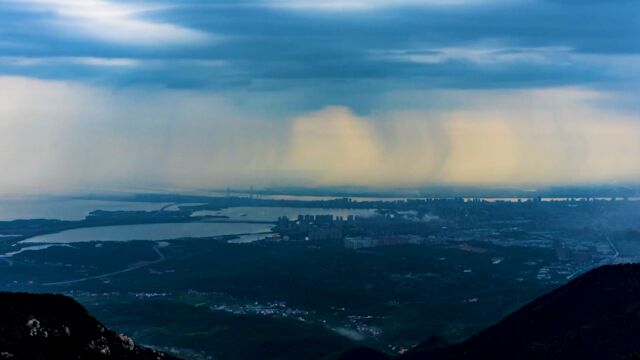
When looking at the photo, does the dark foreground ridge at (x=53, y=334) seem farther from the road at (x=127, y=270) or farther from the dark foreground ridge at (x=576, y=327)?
the road at (x=127, y=270)

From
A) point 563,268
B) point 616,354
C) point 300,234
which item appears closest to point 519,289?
point 563,268

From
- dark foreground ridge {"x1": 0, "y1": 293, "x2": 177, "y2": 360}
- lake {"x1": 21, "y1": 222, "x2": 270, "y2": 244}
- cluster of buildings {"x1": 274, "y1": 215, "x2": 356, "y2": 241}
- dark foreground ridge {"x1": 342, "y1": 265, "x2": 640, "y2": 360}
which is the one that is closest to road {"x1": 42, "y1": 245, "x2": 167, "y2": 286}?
lake {"x1": 21, "y1": 222, "x2": 270, "y2": 244}

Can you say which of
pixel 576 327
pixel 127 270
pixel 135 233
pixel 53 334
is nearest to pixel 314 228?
pixel 135 233

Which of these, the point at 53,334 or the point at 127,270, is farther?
the point at 127,270

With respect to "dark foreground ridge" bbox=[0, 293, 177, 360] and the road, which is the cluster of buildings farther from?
"dark foreground ridge" bbox=[0, 293, 177, 360]

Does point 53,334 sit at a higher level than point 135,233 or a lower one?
higher

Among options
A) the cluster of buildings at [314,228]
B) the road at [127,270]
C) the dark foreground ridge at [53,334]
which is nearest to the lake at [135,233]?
the cluster of buildings at [314,228]

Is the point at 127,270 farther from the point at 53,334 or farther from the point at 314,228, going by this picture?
the point at 53,334
